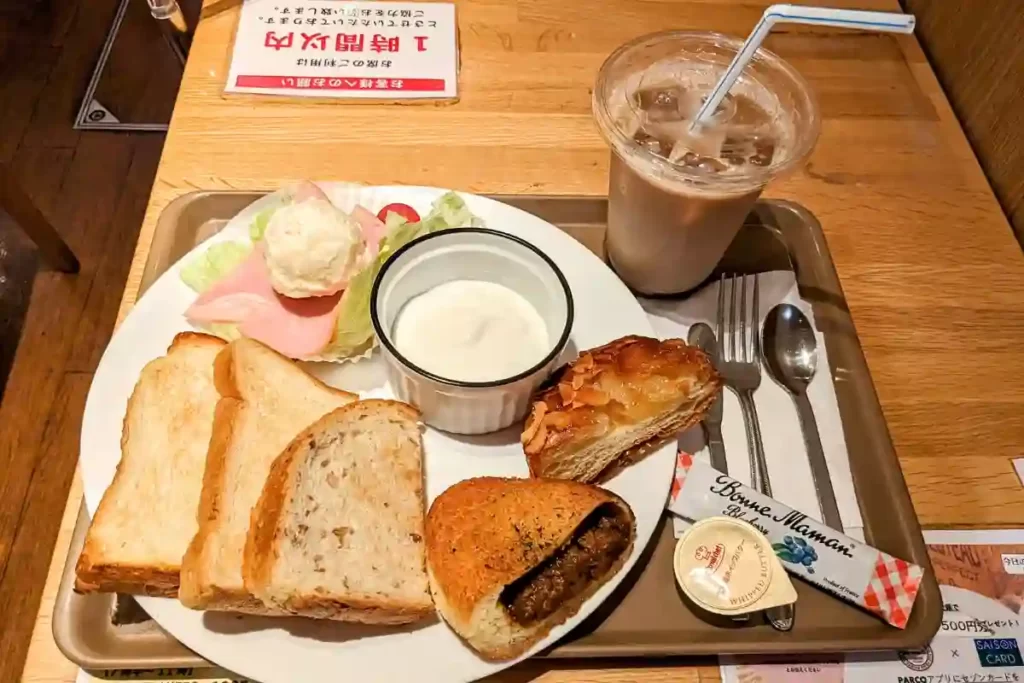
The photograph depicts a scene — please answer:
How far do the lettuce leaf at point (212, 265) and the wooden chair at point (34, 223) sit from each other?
1266 mm

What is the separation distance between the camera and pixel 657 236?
149 cm

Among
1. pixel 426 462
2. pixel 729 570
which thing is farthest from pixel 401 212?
pixel 729 570

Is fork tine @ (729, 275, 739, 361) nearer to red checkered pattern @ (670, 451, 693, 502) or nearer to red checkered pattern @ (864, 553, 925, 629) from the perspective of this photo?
red checkered pattern @ (670, 451, 693, 502)

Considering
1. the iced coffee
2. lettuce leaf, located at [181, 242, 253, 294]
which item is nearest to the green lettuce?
lettuce leaf, located at [181, 242, 253, 294]

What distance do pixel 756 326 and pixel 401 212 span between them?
764mm

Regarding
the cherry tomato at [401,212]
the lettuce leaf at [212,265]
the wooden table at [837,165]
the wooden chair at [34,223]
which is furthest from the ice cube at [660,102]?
the wooden chair at [34,223]

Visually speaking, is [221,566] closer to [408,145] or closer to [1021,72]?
[408,145]

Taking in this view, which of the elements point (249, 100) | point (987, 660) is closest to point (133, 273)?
point (249, 100)

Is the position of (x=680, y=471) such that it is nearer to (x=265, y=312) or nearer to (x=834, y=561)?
(x=834, y=561)

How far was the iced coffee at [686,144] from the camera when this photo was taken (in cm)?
136

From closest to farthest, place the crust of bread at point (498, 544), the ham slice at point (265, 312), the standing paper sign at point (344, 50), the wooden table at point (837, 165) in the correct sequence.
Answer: the crust of bread at point (498, 544), the ham slice at point (265, 312), the wooden table at point (837, 165), the standing paper sign at point (344, 50)

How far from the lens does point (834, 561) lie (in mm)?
1256

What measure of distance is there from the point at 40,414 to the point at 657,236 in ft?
7.03

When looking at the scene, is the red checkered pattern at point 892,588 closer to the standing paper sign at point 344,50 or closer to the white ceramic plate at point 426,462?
the white ceramic plate at point 426,462
